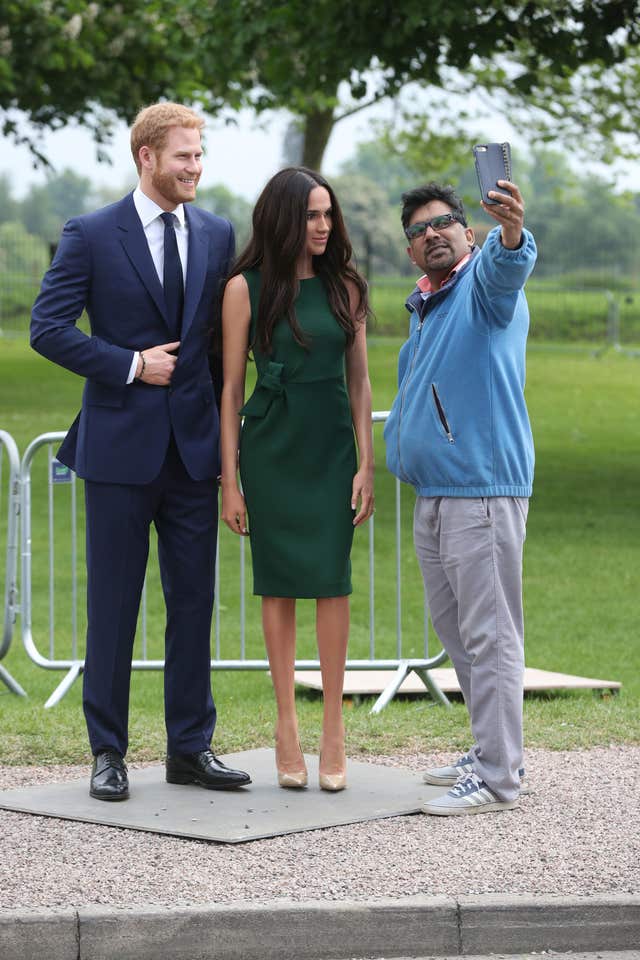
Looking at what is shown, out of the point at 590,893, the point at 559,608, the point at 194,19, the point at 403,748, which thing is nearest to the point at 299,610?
the point at 559,608

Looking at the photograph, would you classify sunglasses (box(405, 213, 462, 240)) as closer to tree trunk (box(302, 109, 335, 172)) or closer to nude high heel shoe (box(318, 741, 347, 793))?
nude high heel shoe (box(318, 741, 347, 793))

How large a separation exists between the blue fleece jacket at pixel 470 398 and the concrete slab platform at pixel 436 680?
8.94 ft

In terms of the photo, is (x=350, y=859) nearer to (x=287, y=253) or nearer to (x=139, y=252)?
(x=287, y=253)

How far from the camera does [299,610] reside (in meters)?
11.4

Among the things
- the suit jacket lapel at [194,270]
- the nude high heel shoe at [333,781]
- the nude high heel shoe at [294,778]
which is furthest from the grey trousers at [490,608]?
the suit jacket lapel at [194,270]

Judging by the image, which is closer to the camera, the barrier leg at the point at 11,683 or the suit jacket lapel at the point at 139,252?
the suit jacket lapel at the point at 139,252

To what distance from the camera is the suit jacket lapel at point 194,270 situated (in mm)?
5672

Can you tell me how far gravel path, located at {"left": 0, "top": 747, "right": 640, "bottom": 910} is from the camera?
4.68m

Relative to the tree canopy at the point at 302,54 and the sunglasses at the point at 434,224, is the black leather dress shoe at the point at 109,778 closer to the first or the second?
the sunglasses at the point at 434,224

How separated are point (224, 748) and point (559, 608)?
4738mm

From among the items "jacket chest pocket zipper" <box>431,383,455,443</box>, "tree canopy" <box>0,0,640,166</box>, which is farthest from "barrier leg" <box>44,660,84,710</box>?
"tree canopy" <box>0,0,640,166</box>

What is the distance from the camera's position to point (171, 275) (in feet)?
18.7

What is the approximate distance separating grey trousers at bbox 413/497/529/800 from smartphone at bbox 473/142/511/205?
1045 mm

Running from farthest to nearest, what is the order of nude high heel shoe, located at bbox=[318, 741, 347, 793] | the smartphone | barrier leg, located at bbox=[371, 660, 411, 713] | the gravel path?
barrier leg, located at bbox=[371, 660, 411, 713], nude high heel shoe, located at bbox=[318, 741, 347, 793], the smartphone, the gravel path
